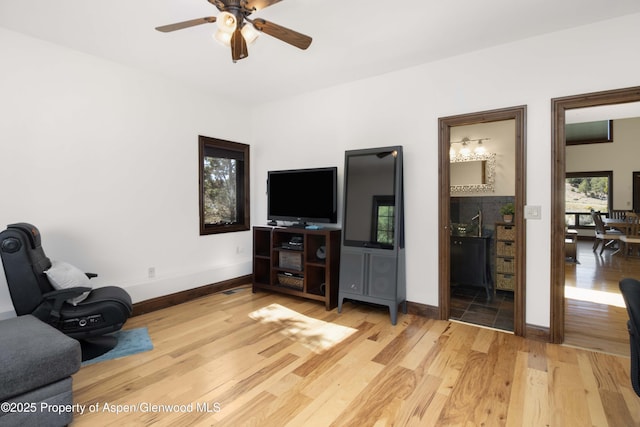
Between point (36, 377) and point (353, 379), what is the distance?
180 cm

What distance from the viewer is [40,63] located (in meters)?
2.93

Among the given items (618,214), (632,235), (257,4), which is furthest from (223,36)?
(618,214)

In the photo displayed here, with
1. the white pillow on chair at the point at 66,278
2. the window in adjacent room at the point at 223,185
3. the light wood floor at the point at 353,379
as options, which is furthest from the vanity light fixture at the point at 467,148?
the white pillow on chair at the point at 66,278

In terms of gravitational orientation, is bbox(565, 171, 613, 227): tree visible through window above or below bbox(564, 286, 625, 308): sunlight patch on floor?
above

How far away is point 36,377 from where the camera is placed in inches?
65.4

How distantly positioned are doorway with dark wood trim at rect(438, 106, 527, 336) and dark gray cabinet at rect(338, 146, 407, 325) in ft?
1.31

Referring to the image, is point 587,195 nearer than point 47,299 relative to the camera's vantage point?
No

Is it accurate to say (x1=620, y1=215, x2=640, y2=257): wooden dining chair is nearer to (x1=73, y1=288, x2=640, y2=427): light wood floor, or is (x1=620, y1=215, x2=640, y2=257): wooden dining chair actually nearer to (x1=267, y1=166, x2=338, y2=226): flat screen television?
(x1=73, y1=288, x2=640, y2=427): light wood floor

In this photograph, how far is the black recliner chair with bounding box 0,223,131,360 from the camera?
2.35 metres

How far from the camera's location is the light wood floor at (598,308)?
2822 millimetres

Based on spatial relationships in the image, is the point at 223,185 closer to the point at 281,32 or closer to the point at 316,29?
the point at 316,29

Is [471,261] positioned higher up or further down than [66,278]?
further down

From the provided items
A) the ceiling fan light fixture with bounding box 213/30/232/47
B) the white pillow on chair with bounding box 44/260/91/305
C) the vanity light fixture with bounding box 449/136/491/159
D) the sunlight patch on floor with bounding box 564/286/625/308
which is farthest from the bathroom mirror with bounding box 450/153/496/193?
the white pillow on chair with bounding box 44/260/91/305

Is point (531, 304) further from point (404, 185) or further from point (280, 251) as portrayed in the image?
point (280, 251)
